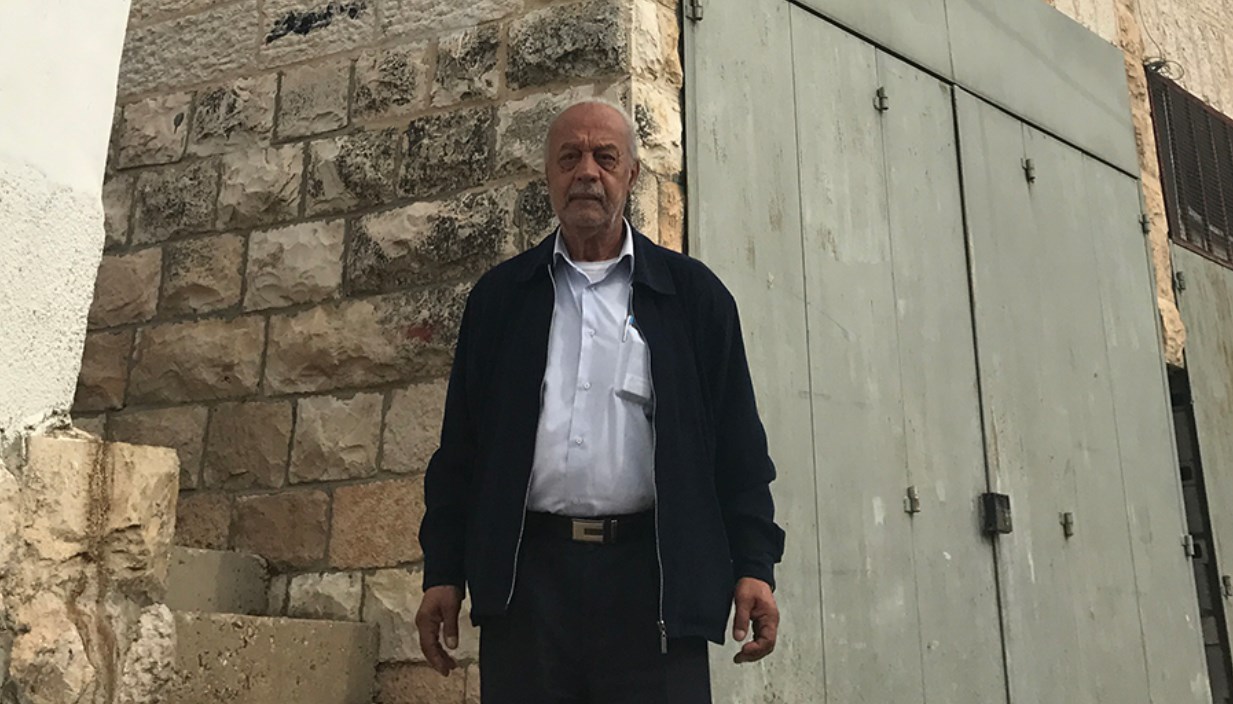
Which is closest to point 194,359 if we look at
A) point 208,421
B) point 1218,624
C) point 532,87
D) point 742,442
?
point 208,421

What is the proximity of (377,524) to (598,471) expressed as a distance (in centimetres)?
161

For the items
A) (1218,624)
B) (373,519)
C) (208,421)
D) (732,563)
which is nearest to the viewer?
(732,563)

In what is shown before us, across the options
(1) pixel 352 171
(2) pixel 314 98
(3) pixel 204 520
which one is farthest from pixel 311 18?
(3) pixel 204 520

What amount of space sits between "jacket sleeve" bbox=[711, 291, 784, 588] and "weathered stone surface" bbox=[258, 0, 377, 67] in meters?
2.21

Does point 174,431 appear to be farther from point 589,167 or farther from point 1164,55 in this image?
point 1164,55

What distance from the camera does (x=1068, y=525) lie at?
15.5 ft

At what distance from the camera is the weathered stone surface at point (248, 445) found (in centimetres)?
393

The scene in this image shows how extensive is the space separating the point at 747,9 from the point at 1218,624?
139 inches

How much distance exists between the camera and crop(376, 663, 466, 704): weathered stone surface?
11.2 feet

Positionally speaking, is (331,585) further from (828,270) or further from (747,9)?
(747,9)

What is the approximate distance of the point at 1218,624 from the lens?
5652 millimetres

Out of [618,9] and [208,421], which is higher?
[618,9]

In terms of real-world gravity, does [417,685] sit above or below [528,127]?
below

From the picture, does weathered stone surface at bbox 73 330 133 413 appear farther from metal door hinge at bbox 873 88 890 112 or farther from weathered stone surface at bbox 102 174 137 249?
metal door hinge at bbox 873 88 890 112
